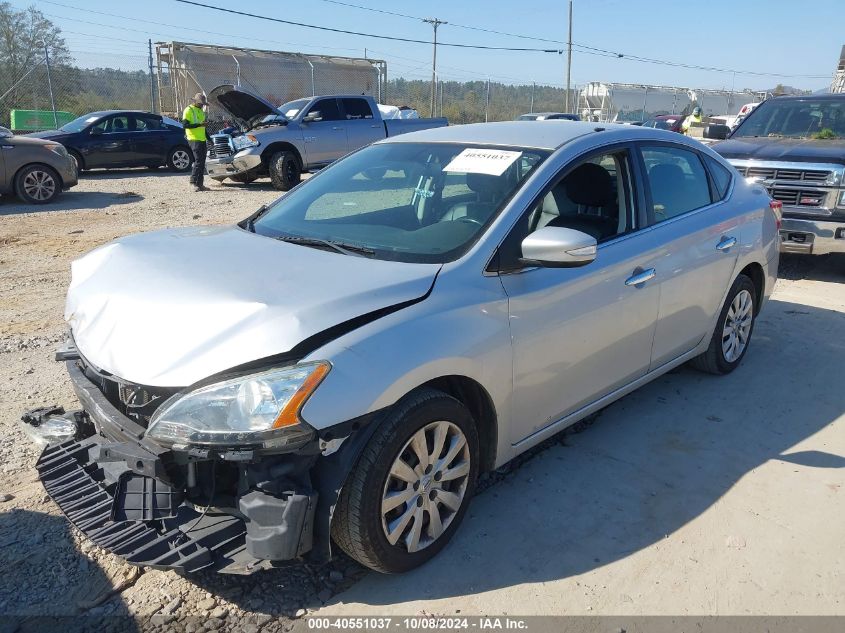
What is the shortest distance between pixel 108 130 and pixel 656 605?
1761 centimetres

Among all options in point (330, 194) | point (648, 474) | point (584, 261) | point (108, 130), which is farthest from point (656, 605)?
point (108, 130)

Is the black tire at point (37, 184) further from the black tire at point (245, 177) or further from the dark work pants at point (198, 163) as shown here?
the black tire at point (245, 177)

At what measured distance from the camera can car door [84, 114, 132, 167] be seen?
1691 cm

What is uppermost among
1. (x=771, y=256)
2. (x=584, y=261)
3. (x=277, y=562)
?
(x=584, y=261)

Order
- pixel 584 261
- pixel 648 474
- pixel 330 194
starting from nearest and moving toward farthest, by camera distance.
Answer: pixel 584 261 < pixel 648 474 < pixel 330 194

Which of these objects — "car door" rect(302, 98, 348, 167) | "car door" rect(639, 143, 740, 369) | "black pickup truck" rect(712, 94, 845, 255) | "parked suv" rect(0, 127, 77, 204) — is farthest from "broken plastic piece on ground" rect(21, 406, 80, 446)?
"car door" rect(302, 98, 348, 167)

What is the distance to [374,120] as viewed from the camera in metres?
16.5

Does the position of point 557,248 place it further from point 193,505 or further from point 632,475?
point 193,505

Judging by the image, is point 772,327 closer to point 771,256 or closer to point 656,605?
point 771,256

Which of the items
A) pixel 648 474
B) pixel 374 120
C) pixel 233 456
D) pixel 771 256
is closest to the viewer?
pixel 233 456

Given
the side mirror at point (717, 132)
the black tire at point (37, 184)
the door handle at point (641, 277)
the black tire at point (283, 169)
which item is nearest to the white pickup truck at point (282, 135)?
the black tire at point (283, 169)

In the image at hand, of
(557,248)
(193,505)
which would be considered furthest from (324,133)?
(193,505)

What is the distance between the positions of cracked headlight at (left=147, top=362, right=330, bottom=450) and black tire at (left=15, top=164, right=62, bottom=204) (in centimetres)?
1169

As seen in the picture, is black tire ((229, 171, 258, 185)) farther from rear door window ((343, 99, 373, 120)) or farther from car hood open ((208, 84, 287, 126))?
rear door window ((343, 99, 373, 120))
